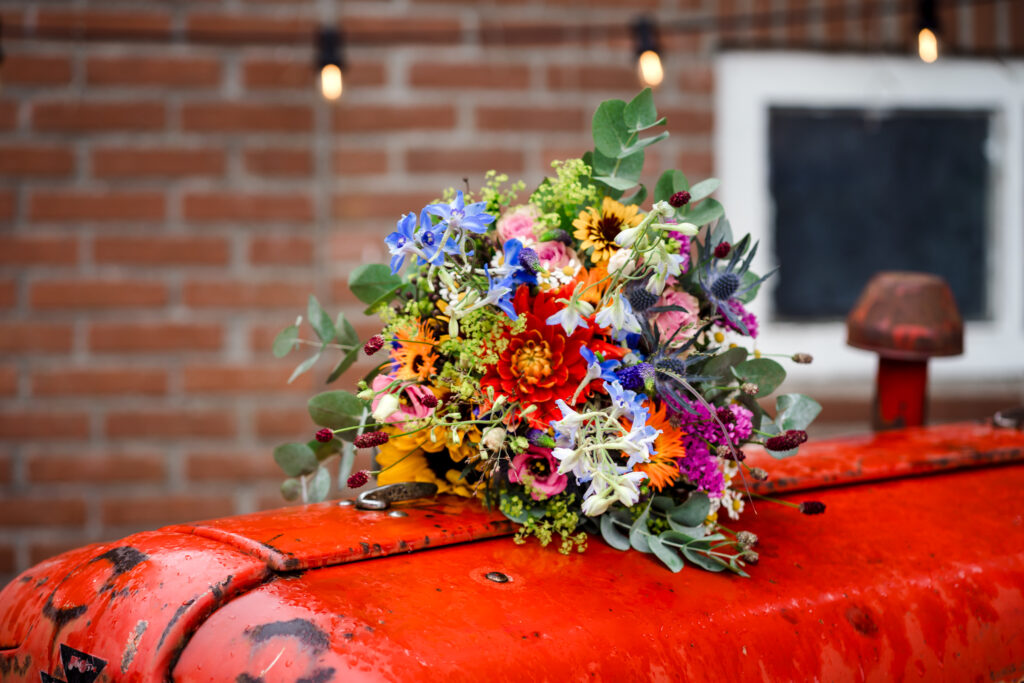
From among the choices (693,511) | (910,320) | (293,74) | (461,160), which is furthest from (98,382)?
(910,320)

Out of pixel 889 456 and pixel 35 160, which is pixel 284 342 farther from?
pixel 35 160

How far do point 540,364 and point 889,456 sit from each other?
608 mm

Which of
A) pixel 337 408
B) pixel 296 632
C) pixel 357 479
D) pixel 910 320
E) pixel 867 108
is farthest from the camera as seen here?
pixel 867 108

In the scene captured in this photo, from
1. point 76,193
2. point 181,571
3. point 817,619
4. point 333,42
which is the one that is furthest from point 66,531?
point 817,619

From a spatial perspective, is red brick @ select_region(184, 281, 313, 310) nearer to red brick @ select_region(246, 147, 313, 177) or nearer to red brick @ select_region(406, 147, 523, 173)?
red brick @ select_region(246, 147, 313, 177)

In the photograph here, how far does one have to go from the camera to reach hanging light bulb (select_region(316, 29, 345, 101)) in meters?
1.85

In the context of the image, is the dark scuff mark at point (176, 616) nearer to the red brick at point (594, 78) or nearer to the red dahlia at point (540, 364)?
the red dahlia at point (540, 364)

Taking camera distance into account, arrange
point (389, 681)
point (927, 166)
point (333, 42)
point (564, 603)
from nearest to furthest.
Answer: point (389, 681), point (564, 603), point (333, 42), point (927, 166)

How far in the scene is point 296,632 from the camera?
626 mm

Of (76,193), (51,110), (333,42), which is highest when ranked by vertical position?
(333,42)

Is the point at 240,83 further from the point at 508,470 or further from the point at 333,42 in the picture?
the point at 508,470

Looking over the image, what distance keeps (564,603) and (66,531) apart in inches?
65.4

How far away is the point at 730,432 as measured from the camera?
89 cm

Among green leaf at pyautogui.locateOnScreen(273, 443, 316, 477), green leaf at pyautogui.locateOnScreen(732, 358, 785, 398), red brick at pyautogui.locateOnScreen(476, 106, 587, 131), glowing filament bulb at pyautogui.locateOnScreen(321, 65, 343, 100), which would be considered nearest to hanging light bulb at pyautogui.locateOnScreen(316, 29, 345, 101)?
glowing filament bulb at pyautogui.locateOnScreen(321, 65, 343, 100)
